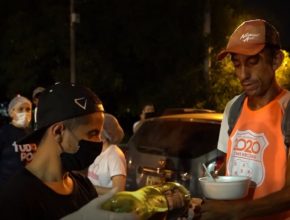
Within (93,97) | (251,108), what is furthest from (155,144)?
(93,97)

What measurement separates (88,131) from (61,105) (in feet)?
0.53

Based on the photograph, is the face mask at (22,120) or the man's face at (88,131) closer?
the man's face at (88,131)

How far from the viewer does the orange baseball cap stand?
117 inches

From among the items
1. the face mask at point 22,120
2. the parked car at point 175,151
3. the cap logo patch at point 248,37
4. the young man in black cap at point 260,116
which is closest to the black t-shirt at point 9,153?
the face mask at point 22,120

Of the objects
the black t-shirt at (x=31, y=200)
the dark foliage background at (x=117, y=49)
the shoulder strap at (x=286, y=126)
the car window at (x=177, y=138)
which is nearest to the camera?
the black t-shirt at (x=31, y=200)

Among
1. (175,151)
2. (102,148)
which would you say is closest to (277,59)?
(102,148)

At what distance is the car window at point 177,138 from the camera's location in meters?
6.23

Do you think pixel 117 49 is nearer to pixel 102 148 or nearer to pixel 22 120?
pixel 22 120

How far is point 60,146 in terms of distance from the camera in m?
2.46

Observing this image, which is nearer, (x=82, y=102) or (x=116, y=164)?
(x=82, y=102)

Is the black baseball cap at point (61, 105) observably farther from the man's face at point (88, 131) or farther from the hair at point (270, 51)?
the hair at point (270, 51)

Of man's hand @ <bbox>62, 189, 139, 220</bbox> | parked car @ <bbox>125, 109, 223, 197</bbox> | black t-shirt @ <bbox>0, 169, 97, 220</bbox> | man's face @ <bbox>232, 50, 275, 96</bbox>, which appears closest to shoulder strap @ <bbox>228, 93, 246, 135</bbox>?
man's face @ <bbox>232, 50, 275, 96</bbox>

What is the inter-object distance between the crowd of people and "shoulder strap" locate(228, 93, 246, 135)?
29 mm

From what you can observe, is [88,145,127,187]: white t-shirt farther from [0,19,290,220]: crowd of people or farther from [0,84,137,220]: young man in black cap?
[0,84,137,220]: young man in black cap
